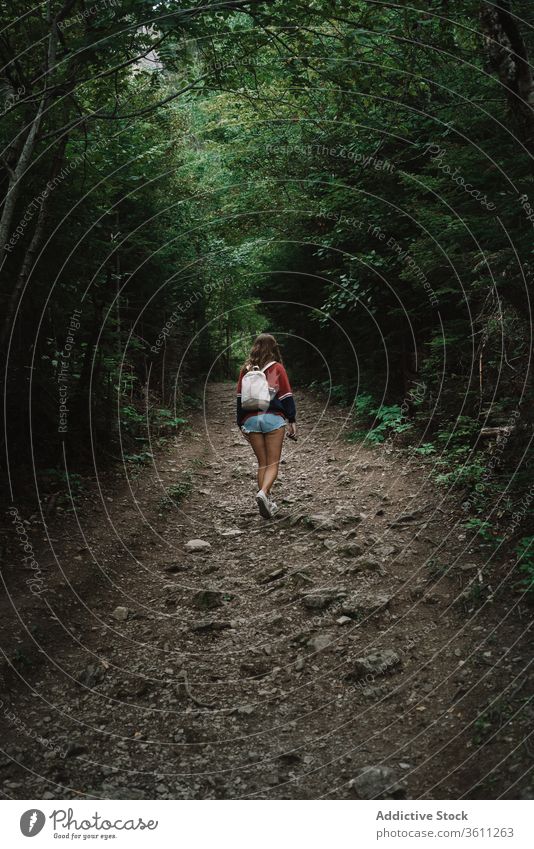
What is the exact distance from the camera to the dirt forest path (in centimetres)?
370

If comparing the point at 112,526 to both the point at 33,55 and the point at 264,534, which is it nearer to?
the point at 264,534

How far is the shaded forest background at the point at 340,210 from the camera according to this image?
20.4 ft

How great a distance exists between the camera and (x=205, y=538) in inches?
319

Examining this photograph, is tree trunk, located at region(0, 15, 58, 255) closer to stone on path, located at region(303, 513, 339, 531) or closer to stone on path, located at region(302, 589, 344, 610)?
stone on path, located at region(302, 589, 344, 610)

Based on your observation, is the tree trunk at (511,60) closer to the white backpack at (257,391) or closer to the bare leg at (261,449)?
the white backpack at (257,391)

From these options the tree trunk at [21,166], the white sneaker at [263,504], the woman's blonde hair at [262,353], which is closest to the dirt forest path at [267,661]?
the white sneaker at [263,504]

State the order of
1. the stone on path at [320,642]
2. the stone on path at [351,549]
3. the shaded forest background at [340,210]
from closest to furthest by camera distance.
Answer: the stone on path at [320,642]
the shaded forest background at [340,210]
the stone on path at [351,549]

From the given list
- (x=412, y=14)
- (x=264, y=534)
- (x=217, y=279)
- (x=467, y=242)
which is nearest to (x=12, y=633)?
(x=264, y=534)

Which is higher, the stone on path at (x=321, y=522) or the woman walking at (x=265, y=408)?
the woman walking at (x=265, y=408)

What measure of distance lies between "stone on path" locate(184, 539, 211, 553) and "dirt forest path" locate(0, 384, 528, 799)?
0.28 ft

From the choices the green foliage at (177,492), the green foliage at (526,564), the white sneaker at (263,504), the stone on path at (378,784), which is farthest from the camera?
the green foliage at (177,492)

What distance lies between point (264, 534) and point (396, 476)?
91.5 inches

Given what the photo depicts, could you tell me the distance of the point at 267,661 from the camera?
500cm

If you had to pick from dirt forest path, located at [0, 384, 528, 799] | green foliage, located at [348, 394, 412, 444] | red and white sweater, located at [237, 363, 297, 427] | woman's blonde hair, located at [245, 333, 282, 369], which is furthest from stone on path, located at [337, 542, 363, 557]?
green foliage, located at [348, 394, 412, 444]
